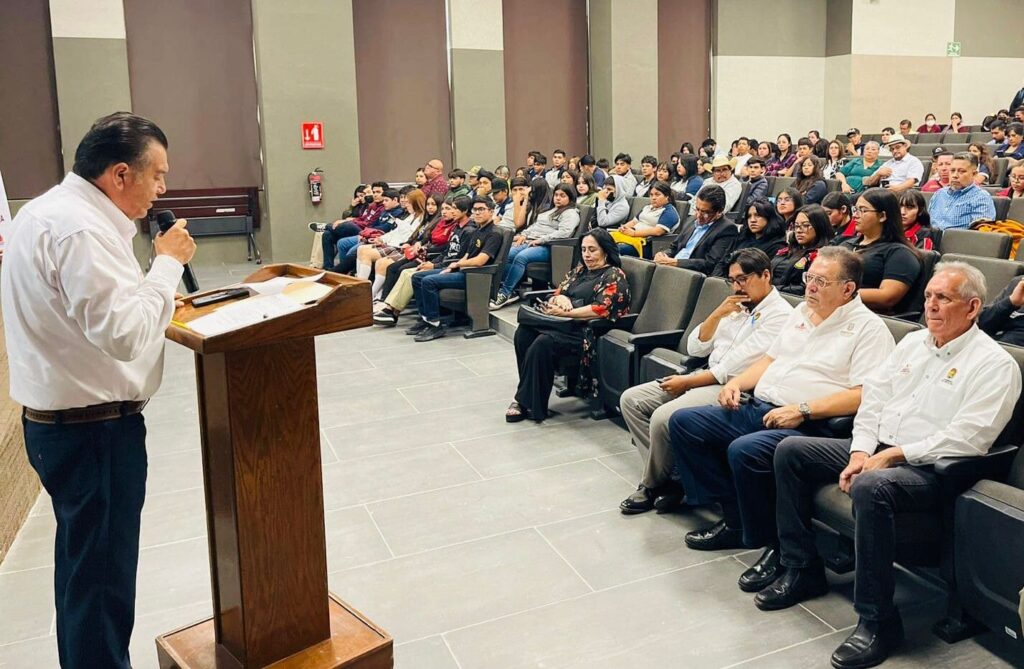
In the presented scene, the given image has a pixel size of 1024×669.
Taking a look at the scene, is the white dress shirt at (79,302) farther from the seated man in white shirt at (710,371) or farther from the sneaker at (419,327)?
the sneaker at (419,327)

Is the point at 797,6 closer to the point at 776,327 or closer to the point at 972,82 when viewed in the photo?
the point at 972,82

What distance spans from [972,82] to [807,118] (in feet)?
10.5

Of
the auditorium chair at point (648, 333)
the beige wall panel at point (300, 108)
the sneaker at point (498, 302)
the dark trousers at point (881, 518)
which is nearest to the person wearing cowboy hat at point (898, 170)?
the sneaker at point (498, 302)

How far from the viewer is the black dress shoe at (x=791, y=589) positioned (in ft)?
9.13

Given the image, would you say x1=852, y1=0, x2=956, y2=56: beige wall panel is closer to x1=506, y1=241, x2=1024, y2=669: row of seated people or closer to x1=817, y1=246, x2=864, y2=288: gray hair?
x1=506, y1=241, x2=1024, y2=669: row of seated people

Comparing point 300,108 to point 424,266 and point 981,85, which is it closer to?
point 424,266

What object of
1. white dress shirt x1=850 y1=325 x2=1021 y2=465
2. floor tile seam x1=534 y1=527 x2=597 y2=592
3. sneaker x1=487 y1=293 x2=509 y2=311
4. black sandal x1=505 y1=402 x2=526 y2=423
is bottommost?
floor tile seam x1=534 y1=527 x2=597 y2=592

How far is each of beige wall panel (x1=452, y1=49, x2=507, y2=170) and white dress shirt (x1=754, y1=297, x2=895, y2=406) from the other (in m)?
9.04

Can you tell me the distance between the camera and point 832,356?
3.09 meters

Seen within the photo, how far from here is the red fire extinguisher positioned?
34.9 ft

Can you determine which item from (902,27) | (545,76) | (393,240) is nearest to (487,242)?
(393,240)

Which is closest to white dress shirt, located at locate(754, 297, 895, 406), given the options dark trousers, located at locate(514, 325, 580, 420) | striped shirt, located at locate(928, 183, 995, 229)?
dark trousers, located at locate(514, 325, 580, 420)

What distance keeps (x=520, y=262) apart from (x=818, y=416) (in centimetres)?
443

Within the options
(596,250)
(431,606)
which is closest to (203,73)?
(596,250)
